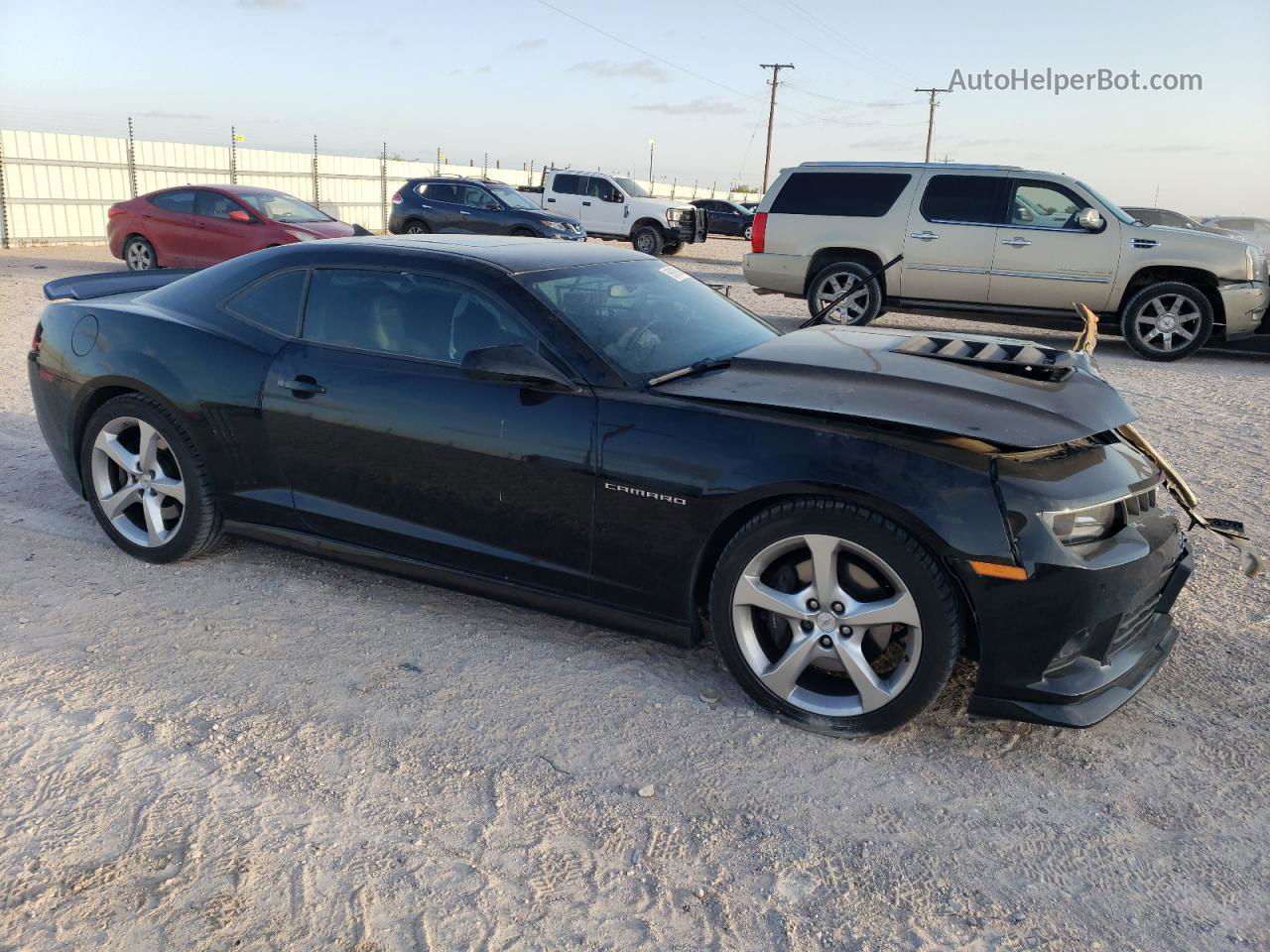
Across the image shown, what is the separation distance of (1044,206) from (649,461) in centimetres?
919

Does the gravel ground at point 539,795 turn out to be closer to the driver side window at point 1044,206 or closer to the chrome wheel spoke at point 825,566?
the chrome wheel spoke at point 825,566

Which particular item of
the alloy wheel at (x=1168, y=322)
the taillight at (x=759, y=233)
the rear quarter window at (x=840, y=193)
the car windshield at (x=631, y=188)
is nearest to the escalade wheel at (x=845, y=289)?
the rear quarter window at (x=840, y=193)

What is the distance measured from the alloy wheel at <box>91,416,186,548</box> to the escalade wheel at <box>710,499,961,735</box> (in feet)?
8.46

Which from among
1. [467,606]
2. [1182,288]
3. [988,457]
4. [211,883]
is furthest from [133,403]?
[1182,288]

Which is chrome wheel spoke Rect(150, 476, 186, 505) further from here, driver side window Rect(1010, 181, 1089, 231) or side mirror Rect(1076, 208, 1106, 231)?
side mirror Rect(1076, 208, 1106, 231)

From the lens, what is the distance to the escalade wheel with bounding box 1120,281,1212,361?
10562 mm

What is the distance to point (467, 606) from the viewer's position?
4203mm

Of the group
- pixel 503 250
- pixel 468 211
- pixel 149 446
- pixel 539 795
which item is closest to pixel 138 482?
pixel 149 446

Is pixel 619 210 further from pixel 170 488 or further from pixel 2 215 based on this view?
pixel 170 488

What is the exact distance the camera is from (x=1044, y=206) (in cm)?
1097

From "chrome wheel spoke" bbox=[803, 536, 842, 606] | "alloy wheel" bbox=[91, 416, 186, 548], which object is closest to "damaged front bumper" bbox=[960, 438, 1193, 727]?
"chrome wheel spoke" bbox=[803, 536, 842, 606]

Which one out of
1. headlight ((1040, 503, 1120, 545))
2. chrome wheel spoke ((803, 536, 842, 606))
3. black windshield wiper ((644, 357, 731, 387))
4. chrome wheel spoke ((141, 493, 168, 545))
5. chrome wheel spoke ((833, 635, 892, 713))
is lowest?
chrome wheel spoke ((141, 493, 168, 545))

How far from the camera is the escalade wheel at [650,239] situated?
24250 millimetres

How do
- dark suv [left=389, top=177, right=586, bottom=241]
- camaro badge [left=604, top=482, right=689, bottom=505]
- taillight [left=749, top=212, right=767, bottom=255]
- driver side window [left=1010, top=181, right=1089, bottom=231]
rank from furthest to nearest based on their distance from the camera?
dark suv [left=389, top=177, right=586, bottom=241], taillight [left=749, top=212, right=767, bottom=255], driver side window [left=1010, top=181, right=1089, bottom=231], camaro badge [left=604, top=482, right=689, bottom=505]
